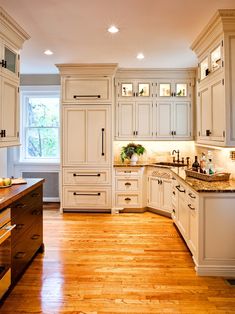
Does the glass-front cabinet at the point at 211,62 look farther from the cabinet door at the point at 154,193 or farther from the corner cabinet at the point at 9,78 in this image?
the corner cabinet at the point at 9,78

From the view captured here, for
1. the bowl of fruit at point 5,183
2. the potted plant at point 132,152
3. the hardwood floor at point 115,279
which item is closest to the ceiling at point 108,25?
the potted plant at point 132,152

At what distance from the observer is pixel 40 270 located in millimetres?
3016

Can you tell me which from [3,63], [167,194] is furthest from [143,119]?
[3,63]

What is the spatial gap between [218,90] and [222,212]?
4.64 feet

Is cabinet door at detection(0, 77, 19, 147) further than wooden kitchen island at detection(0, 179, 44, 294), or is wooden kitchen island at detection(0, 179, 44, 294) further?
cabinet door at detection(0, 77, 19, 147)

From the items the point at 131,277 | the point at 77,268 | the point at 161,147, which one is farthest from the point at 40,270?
the point at 161,147

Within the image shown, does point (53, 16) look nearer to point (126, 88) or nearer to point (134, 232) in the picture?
point (126, 88)

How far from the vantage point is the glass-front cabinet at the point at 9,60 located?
3139 millimetres

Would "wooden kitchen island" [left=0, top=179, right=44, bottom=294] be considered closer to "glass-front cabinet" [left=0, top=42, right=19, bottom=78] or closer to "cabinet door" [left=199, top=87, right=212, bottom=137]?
"glass-front cabinet" [left=0, top=42, right=19, bottom=78]

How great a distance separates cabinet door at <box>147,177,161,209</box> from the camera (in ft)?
17.3

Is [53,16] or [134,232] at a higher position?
[53,16]

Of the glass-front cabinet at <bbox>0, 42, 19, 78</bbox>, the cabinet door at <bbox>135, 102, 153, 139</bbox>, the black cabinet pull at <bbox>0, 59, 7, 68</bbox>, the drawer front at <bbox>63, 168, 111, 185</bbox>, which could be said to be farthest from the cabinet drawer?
the black cabinet pull at <bbox>0, 59, 7, 68</bbox>

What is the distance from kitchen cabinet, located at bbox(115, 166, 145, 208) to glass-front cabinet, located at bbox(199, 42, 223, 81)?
7.17ft

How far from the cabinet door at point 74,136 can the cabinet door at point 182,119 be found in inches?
71.0
